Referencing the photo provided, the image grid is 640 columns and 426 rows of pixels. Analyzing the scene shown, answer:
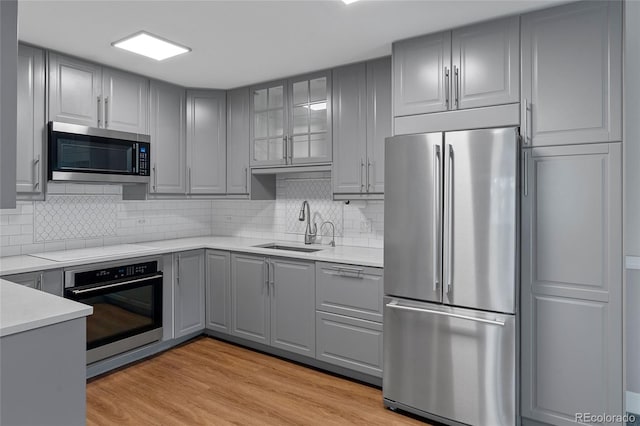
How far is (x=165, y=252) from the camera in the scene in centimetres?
344

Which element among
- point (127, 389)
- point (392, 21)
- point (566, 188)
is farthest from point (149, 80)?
point (566, 188)

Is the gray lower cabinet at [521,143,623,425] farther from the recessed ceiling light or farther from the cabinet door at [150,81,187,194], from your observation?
the cabinet door at [150,81,187,194]

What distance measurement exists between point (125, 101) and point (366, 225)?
2.36 metres

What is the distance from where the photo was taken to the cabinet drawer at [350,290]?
2.84 m

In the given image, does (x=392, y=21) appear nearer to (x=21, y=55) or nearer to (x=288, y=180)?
(x=288, y=180)

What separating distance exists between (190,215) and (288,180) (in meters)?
1.24

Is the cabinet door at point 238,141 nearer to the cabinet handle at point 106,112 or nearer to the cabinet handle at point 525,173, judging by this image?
the cabinet handle at point 106,112

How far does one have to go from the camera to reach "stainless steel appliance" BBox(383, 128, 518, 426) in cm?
222

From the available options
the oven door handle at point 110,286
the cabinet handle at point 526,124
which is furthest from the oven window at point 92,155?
the cabinet handle at point 526,124

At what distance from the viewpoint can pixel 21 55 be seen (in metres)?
2.81

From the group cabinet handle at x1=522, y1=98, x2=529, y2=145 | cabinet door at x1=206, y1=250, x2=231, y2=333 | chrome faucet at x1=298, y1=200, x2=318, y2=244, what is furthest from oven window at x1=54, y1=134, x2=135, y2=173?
cabinet handle at x1=522, y1=98, x2=529, y2=145

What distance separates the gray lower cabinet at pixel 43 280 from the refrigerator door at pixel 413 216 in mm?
2219

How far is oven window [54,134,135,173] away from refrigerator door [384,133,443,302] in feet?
7.42

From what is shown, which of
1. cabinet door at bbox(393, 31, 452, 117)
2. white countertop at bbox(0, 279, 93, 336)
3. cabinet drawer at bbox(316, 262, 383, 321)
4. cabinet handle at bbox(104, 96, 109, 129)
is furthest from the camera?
cabinet handle at bbox(104, 96, 109, 129)
